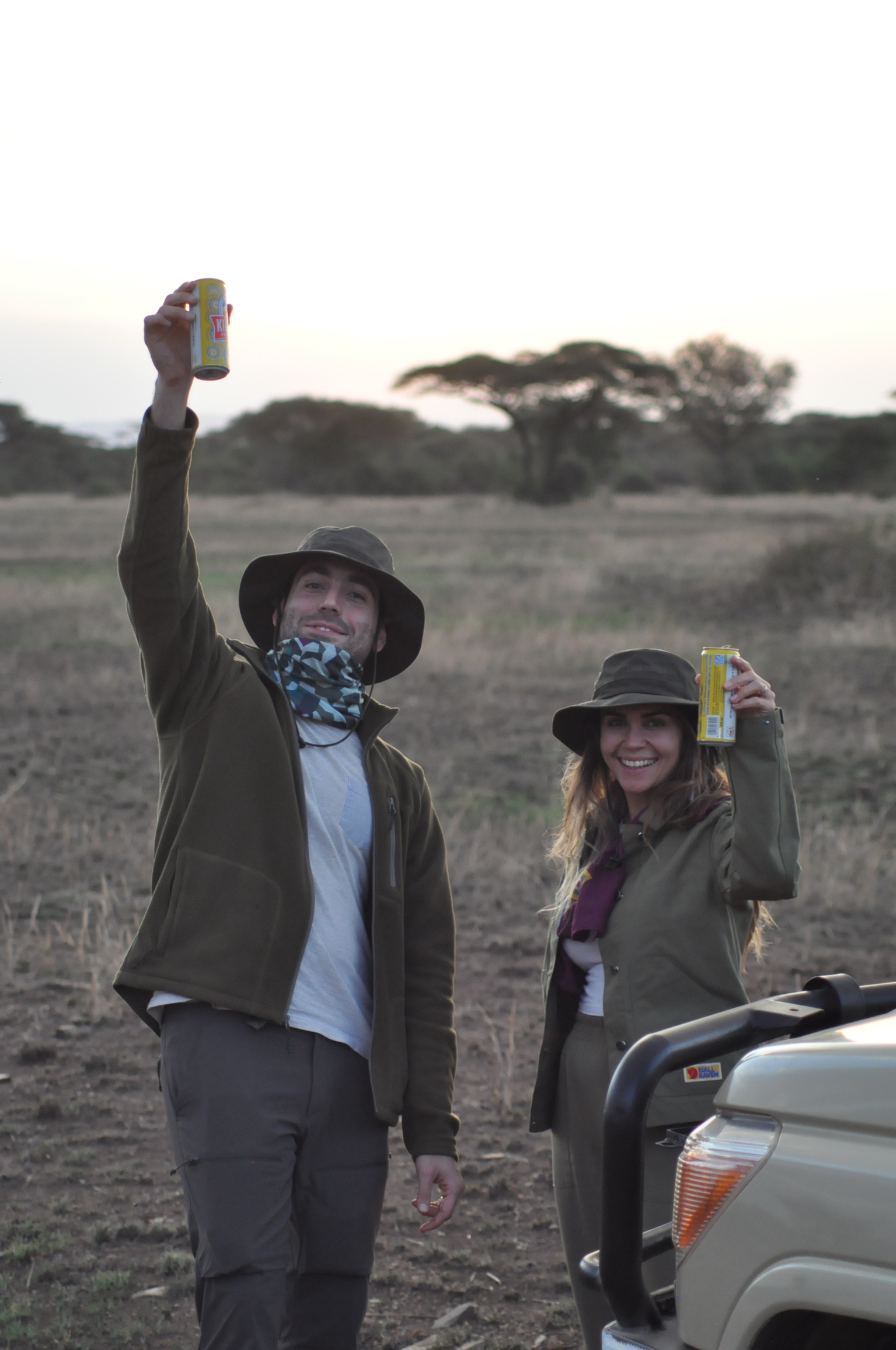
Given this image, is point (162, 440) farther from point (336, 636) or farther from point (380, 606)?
point (380, 606)

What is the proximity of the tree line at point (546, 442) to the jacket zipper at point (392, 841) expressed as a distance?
3895 cm

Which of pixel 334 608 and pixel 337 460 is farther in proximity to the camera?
pixel 337 460

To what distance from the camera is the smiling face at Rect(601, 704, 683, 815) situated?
9.49ft

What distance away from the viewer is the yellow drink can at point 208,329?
2.52m

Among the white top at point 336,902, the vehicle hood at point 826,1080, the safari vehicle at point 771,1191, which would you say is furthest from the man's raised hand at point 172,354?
the vehicle hood at point 826,1080

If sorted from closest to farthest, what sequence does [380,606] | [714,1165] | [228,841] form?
[714,1165]
[228,841]
[380,606]

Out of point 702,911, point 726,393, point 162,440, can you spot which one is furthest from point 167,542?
point 726,393

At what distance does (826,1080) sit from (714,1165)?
0.71 ft

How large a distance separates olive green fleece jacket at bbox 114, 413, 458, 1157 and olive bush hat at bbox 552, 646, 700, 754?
49 cm

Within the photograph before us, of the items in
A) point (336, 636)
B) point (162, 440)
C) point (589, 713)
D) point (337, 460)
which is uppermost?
point (337, 460)

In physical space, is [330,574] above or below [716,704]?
above

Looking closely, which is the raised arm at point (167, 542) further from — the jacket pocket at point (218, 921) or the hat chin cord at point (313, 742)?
the jacket pocket at point (218, 921)

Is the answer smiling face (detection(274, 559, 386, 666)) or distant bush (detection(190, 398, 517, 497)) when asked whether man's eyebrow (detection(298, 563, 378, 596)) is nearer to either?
smiling face (detection(274, 559, 386, 666))

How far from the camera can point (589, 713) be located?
3.06 meters
